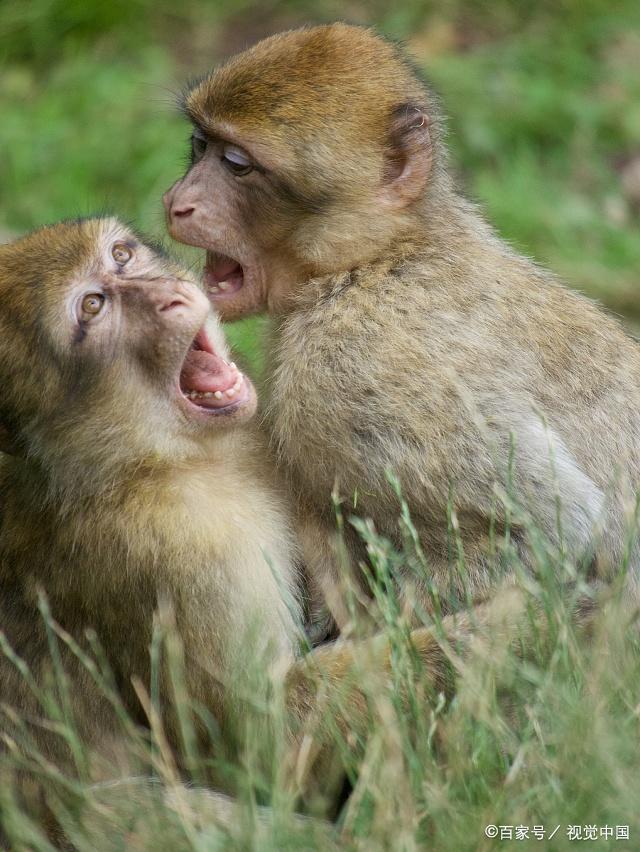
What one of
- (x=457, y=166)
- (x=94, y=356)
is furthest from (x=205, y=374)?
(x=457, y=166)

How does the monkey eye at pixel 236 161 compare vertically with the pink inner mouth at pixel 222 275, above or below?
above

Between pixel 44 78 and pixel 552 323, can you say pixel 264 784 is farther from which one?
pixel 44 78

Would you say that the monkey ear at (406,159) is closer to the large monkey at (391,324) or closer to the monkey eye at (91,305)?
the large monkey at (391,324)

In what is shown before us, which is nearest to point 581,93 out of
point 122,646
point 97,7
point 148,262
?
point 97,7

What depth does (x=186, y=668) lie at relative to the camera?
318 cm

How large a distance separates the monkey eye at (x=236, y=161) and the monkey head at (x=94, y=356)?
467mm

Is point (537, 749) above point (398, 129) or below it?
below

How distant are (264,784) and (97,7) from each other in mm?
5927

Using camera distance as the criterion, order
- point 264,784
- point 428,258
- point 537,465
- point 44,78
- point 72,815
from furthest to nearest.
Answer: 1. point 44,78
2. point 428,258
3. point 537,465
4. point 72,815
5. point 264,784

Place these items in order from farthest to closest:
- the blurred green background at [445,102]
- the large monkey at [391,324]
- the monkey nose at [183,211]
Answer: the blurred green background at [445,102]
the monkey nose at [183,211]
the large monkey at [391,324]

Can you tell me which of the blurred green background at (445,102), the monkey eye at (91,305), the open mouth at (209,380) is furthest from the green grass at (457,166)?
the monkey eye at (91,305)

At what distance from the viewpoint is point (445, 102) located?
6453mm

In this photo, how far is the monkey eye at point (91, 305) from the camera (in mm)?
3287

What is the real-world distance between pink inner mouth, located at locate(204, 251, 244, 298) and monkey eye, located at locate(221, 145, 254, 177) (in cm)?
24
